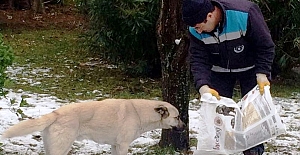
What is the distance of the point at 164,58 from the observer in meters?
4.91

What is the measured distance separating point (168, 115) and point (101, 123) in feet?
1.89

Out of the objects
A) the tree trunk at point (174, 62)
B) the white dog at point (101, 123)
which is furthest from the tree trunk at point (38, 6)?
the white dog at point (101, 123)

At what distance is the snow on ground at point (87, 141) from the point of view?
507cm

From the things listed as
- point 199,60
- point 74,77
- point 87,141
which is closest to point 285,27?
point 74,77

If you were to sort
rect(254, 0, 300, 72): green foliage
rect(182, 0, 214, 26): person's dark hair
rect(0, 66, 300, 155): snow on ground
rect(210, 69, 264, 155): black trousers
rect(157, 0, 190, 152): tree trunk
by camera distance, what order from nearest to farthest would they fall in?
1. rect(182, 0, 214, 26): person's dark hair
2. rect(210, 69, 264, 155): black trousers
3. rect(157, 0, 190, 152): tree trunk
4. rect(0, 66, 300, 155): snow on ground
5. rect(254, 0, 300, 72): green foliage

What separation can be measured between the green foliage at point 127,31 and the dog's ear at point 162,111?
11.0ft

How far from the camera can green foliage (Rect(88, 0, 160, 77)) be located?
789cm

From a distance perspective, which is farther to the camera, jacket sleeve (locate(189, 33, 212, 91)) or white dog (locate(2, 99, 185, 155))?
white dog (locate(2, 99, 185, 155))

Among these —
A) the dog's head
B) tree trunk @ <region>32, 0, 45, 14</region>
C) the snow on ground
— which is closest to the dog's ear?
the dog's head

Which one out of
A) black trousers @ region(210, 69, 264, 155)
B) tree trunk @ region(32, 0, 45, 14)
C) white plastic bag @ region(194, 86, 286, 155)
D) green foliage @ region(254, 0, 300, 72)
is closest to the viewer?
white plastic bag @ region(194, 86, 286, 155)

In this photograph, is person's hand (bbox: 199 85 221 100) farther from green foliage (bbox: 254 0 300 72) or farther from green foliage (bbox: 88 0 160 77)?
green foliage (bbox: 254 0 300 72)

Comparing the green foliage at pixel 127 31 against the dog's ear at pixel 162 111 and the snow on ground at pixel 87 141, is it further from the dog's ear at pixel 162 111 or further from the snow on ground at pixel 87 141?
the dog's ear at pixel 162 111

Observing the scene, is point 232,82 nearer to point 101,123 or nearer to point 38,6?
point 101,123

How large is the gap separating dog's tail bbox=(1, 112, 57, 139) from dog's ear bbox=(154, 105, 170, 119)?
87 cm
